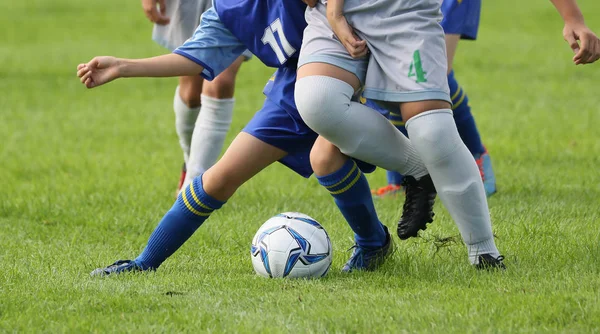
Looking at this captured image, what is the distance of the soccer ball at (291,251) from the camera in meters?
3.86

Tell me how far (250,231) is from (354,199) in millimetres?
1175

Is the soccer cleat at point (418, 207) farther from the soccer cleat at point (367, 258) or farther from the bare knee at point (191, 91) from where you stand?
the bare knee at point (191, 91)

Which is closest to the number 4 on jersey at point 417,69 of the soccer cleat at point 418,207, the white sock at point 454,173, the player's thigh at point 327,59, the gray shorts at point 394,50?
the gray shorts at point 394,50

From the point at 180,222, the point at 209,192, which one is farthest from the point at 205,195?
the point at 180,222

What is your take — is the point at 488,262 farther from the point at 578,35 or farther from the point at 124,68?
the point at 124,68

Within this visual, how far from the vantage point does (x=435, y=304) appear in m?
3.29

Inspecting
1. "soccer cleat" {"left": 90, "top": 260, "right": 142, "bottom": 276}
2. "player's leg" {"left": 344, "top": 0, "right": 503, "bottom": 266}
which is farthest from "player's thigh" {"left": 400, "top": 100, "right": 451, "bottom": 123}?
"soccer cleat" {"left": 90, "top": 260, "right": 142, "bottom": 276}

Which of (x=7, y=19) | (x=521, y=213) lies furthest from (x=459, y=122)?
(x=7, y=19)

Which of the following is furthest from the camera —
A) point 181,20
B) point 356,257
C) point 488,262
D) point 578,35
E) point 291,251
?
point 181,20

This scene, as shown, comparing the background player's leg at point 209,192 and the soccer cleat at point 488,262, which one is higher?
the background player's leg at point 209,192

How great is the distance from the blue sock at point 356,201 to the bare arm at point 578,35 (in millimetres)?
943

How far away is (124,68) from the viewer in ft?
12.1

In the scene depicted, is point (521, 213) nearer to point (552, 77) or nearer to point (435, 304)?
point (435, 304)

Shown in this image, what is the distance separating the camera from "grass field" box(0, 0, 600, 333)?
10.5 feet
